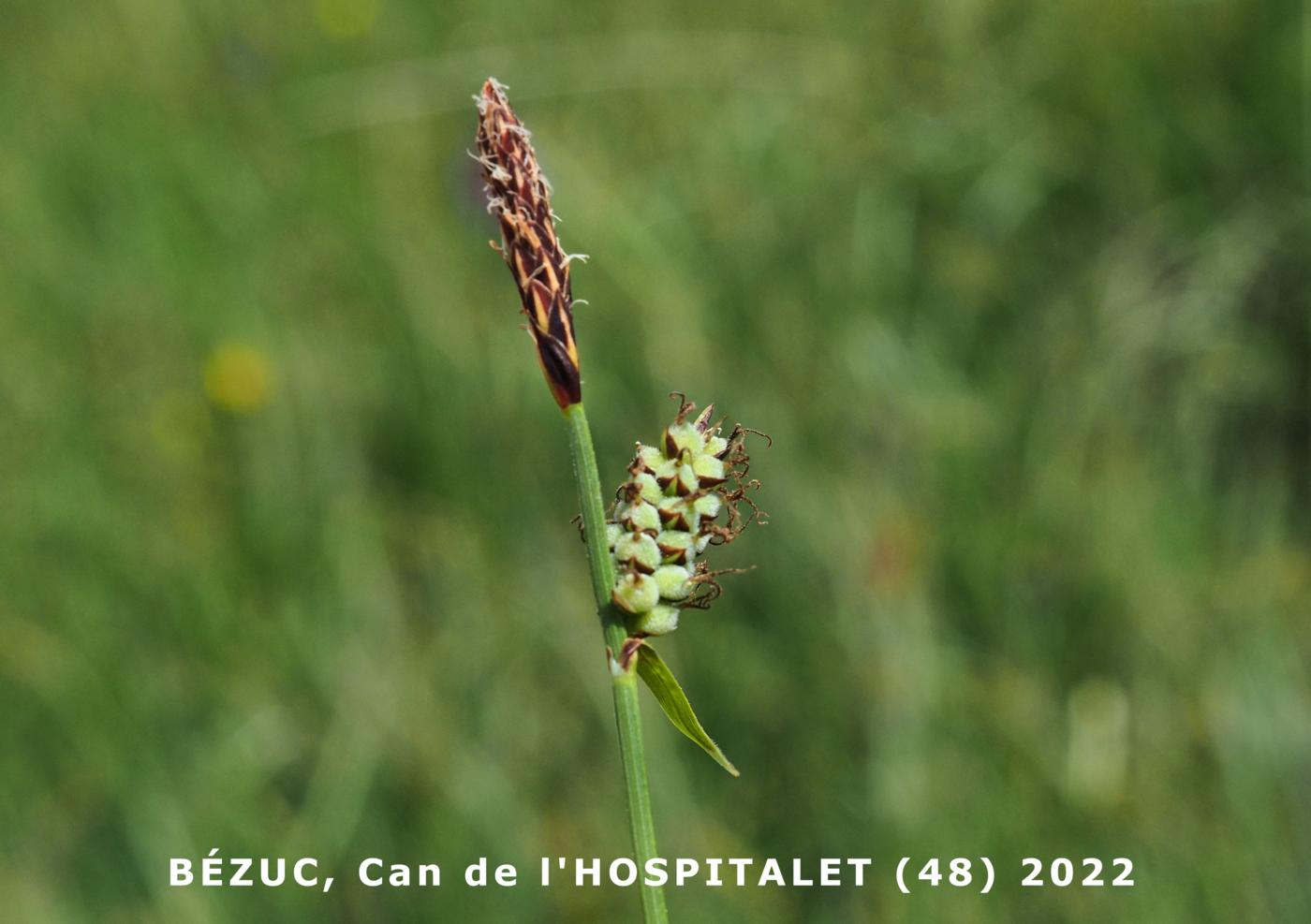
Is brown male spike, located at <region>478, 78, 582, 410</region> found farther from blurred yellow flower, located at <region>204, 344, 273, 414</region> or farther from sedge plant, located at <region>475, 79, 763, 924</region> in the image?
blurred yellow flower, located at <region>204, 344, 273, 414</region>

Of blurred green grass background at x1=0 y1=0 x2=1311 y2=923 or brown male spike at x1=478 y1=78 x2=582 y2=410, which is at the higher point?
blurred green grass background at x1=0 y1=0 x2=1311 y2=923

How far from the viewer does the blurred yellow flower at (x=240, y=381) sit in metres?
2.94

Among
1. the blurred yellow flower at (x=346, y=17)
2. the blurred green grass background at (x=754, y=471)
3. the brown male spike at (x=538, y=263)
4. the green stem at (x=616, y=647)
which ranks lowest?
the green stem at (x=616, y=647)

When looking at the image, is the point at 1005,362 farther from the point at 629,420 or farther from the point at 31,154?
the point at 31,154

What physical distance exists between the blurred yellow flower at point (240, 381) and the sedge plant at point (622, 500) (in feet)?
8.30

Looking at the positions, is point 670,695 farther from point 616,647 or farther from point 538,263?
point 538,263

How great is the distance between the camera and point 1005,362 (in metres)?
2.76

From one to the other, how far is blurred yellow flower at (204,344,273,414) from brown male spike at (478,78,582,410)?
2.57 metres

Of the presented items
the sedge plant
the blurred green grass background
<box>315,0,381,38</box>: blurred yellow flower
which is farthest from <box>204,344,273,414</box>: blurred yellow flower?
the sedge plant

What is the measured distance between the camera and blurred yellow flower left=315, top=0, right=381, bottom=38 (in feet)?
13.1

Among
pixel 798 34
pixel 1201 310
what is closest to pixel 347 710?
pixel 1201 310

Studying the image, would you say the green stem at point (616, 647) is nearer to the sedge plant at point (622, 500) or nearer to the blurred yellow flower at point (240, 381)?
the sedge plant at point (622, 500)

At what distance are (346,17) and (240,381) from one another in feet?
5.24

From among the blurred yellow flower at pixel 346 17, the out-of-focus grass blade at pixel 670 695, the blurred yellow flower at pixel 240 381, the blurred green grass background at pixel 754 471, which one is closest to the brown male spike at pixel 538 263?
the out-of-focus grass blade at pixel 670 695
